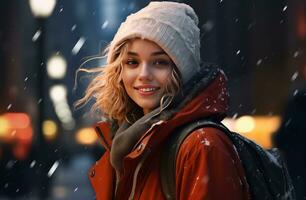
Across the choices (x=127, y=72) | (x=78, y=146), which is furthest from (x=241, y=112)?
(x=78, y=146)

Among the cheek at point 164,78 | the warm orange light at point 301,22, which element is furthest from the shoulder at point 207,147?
the warm orange light at point 301,22

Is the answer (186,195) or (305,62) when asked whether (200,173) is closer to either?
(186,195)

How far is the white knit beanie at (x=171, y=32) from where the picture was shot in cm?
306

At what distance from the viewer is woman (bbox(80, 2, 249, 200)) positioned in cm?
265

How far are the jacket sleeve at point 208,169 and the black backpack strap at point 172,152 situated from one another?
A: 48 mm

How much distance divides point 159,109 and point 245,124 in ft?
62.7

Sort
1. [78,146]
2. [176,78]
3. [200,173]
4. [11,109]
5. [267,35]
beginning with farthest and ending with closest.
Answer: [78,146] < [267,35] < [11,109] < [176,78] < [200,173]

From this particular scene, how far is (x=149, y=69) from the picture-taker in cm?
310

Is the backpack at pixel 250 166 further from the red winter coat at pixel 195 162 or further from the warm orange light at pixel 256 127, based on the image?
the warm orange light at pixel 256 127

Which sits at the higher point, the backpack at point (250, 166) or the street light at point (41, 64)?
the backpack at point (250, 166)

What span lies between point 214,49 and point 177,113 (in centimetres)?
2417

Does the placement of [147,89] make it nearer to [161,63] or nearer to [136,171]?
[161,63]

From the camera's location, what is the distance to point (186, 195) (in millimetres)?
2686

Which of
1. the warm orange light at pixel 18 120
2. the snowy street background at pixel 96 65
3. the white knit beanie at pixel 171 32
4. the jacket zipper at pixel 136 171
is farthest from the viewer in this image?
the warm orange light at pixel 18 120
